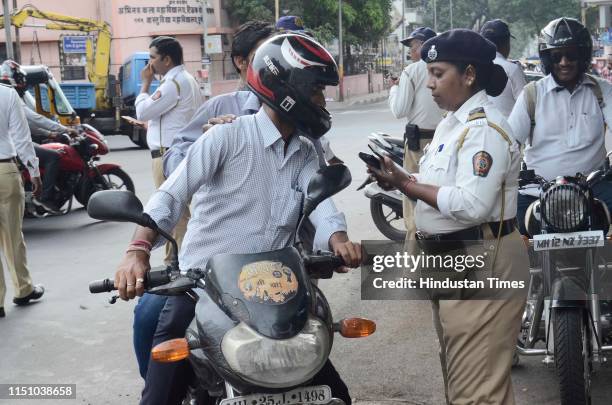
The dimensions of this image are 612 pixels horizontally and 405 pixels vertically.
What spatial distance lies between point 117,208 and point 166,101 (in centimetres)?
494

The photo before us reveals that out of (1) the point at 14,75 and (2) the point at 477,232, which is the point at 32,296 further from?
(2) the point at 477,232

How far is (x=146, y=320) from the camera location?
3352 millimetres

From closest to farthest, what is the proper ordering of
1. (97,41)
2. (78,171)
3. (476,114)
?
(476,114)
(78,171)
(97,41)

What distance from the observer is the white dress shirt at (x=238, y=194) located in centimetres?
315

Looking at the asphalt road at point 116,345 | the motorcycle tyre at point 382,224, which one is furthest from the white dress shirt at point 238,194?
the motorcycle tyre at point 382,224

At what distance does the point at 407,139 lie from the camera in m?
8.11

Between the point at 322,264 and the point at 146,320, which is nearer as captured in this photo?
the point at 322,264

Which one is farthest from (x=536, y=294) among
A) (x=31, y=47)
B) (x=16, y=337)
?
(x=31, y=47)

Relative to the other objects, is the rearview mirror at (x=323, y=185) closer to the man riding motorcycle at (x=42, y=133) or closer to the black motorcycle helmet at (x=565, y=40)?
the black motorcycle helmet at (x=565, y=40)

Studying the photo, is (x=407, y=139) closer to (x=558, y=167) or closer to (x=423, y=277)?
(x=558, y=167)

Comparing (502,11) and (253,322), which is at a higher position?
(502,11)

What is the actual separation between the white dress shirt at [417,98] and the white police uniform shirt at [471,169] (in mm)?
4302

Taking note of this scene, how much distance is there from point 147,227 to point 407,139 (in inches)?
213
